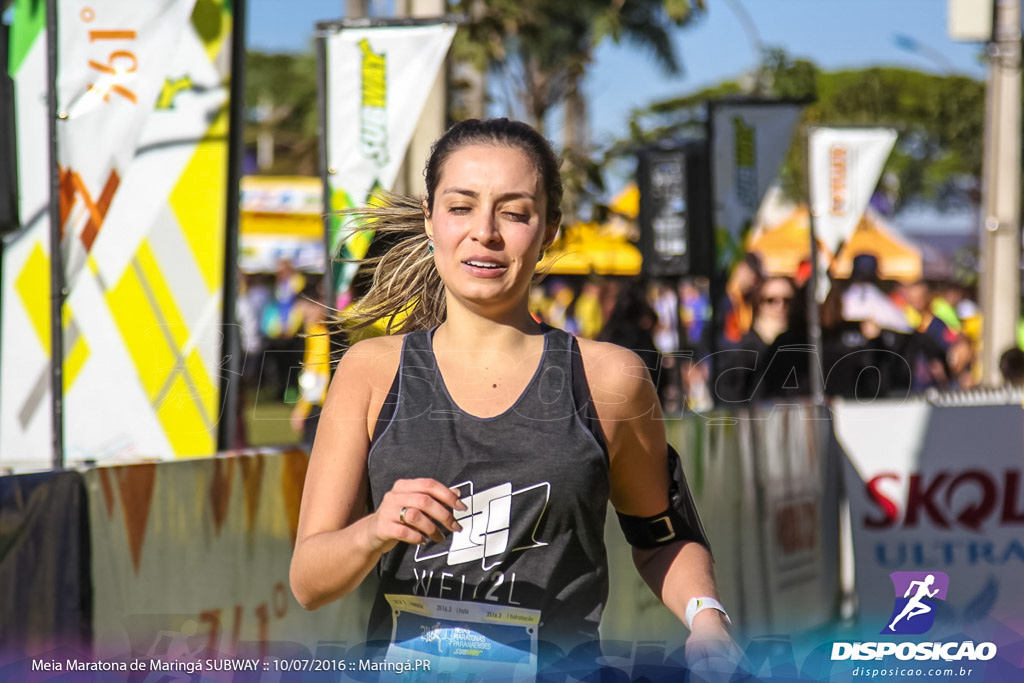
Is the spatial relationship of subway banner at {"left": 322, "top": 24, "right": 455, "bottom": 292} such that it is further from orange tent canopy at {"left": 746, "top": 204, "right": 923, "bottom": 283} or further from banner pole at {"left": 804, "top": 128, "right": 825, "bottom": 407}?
orange tent canopy at {"left": 746, "top": 204, "right": 923, "bottom": 283}

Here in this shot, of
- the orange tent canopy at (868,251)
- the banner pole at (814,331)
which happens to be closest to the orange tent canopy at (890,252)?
the orange tent canopy at (868,251)

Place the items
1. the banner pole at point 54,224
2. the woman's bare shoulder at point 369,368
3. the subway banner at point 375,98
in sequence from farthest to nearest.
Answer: the subway banner at point 375,98 < the banner pole at point 54,224 < the woman's bare shoulder at point 369,368

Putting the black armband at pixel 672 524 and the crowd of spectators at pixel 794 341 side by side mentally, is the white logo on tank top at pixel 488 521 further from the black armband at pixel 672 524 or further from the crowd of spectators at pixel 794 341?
the crowd of spectators at pixel 794 341

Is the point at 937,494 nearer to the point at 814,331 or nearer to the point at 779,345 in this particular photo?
the point at 779,345

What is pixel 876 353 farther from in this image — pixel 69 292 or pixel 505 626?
pixel 505 626

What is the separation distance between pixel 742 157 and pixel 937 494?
396 cm

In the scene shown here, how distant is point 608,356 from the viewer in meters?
2.55

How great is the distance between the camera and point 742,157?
10.3 m

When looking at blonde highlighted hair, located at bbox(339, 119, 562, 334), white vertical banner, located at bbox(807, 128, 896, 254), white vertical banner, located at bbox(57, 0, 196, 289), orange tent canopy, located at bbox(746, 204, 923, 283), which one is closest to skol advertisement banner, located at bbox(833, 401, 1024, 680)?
white vertical banner, located at bbox(57, 0, 196, 289)

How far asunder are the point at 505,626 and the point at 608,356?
546 millimetres

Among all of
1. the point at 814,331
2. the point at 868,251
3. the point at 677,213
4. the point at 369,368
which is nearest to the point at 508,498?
the point at 369,368

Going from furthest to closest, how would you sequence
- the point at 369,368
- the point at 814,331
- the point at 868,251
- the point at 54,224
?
the point at 868,251 → the point at 814,331 → the point at 54,224 → the point at 369,368

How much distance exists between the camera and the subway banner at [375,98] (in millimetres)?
6602

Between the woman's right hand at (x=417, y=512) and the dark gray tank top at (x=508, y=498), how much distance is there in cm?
22
